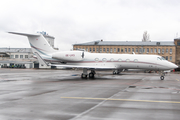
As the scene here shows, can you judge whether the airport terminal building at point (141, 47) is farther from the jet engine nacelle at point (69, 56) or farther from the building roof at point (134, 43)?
the jet engine nacelle at point (69, 56)

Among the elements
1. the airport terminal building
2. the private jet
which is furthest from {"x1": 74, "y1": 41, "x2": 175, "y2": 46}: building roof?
the private jet

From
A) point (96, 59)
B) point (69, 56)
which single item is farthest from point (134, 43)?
point (69, 56)

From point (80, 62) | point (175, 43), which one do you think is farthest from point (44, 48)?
point (175, 43)

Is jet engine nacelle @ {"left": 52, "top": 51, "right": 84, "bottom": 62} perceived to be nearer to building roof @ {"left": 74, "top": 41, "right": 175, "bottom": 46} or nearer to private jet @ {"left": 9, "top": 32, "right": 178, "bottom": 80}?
private jet @ {"left": 9, "top": 32, "right": 178, "bottom": 80}

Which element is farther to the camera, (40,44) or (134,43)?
(134,43)

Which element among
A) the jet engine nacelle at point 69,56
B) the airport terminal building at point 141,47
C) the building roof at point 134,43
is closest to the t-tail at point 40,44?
the jet engine nacelle at point 69,56

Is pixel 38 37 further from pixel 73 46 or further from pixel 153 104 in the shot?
pixel 73 46

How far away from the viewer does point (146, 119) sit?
7551 mm

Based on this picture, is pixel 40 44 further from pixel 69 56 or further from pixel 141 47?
pixel 141 47

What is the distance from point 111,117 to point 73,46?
81.6 meters

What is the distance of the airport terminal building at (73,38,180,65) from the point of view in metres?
82.9

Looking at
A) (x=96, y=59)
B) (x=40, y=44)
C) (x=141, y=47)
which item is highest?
(x=141, y=47)

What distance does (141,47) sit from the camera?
84000 mm

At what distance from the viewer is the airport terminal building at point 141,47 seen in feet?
272
